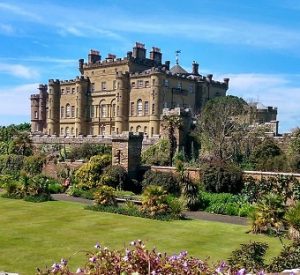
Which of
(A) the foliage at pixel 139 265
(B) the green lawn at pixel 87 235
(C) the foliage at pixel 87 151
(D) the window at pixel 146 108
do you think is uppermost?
(D) the window at pixel 146 108

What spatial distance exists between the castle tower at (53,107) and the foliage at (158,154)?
38649mm

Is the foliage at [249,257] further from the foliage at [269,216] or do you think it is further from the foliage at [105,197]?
the foliage at [105,197]

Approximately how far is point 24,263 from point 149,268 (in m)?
8.63

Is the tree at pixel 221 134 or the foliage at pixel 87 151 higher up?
the tree at pixel 221 134

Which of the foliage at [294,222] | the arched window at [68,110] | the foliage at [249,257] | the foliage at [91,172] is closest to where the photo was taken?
the foliage at [249,257]

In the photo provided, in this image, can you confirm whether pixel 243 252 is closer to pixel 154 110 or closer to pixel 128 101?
pixel 154 110

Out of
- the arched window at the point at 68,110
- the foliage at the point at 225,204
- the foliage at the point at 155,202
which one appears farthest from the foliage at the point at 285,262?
the arched window at the point at 68,110

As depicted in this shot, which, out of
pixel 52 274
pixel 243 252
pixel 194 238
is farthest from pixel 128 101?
pixel 52 274

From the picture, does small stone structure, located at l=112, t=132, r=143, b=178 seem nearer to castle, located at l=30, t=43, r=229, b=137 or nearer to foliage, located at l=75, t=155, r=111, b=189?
foliage, located at l=75, t=155, r=111, b=189

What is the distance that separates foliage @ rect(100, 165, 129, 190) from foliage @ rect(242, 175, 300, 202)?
7483 millimetres

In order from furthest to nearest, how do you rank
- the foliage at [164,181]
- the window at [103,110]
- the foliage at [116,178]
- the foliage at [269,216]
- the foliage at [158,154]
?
the window at [103,110] < the foliage at [158,154] < the foliage at [116,178] < the foliage at [164,181] < the foliage at [269,216]

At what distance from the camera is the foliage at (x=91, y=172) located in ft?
100

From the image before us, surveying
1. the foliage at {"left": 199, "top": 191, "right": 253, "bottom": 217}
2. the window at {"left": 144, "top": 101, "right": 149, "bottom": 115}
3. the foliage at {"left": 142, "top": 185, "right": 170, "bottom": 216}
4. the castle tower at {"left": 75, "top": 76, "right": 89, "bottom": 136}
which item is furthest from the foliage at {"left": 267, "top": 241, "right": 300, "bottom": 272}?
the castle tower at {"left": 75, "top": 76, "right": 89, "bottom": 136}

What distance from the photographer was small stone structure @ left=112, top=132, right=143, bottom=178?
98.4 ft
